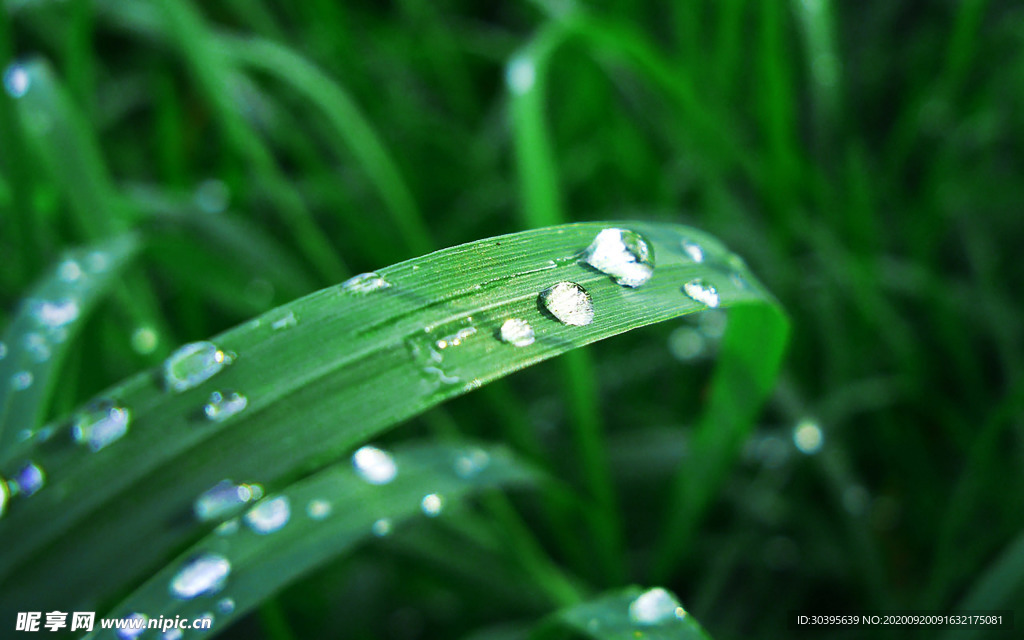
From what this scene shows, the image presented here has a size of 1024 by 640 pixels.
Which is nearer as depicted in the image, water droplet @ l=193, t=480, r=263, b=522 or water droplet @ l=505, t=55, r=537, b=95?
water droplet @ l=193, t=480, r=263, b=522

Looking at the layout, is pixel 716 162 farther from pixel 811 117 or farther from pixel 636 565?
pixel 636 565

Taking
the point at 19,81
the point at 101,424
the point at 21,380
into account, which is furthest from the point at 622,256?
the point at 19,81

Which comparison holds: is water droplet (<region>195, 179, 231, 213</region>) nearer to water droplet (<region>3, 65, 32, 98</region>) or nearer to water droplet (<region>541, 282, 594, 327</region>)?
water droplet (<region>3, 65, 32, 98</region>)

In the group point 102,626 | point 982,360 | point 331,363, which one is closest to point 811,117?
point 982,360

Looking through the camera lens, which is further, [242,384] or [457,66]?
[457,66]

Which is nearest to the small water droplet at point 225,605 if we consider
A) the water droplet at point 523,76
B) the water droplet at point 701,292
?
the water droplet at point 701,292

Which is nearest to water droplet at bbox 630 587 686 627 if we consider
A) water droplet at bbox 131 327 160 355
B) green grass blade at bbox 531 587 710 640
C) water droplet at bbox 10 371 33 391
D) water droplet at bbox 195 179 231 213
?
green grass blade at bbox 531 587 710 640

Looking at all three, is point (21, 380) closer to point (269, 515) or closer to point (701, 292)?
point (269, 515)

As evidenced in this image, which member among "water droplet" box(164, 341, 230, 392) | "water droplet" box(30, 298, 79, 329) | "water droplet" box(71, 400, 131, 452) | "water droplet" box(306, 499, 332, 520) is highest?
"water droplet" box(30, 298, 79, 329)
